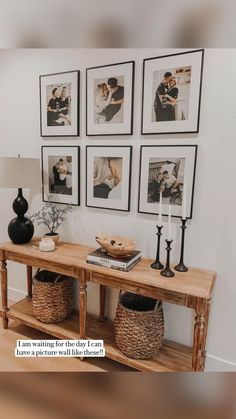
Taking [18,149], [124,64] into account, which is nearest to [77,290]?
[18,149]

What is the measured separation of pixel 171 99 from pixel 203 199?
25.8 inches

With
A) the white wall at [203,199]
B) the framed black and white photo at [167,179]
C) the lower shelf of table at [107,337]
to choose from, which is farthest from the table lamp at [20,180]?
the framed black and white photo at [167,179]

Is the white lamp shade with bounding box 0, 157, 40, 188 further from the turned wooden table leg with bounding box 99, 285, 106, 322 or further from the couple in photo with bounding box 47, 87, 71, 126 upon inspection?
the turned wooden table leg with bounding box 99, 285, 106, 322

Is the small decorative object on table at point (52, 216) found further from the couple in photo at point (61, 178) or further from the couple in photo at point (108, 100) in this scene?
the couple in photo at point (108, 100)

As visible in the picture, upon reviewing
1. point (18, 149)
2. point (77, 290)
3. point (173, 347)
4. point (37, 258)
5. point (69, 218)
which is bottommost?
point (173, 347)

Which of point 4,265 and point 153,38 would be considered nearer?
point 153,38

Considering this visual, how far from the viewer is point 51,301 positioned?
6.27 feet

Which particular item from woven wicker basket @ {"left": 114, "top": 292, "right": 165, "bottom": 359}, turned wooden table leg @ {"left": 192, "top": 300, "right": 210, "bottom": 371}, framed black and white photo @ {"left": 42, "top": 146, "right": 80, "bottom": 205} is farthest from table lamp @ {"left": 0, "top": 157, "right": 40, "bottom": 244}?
turned wooden table leg @ {"left": 192, "top": 300, "right": 210, "bottom": 371}

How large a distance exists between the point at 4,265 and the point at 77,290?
1.99ft

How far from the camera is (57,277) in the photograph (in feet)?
6.74

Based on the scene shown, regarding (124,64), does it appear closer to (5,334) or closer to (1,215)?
(1,215)

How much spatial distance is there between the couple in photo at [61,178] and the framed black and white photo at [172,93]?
→ 28.1 inches

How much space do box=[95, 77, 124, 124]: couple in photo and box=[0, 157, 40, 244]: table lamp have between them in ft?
1.99

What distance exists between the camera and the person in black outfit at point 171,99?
5.24ft
